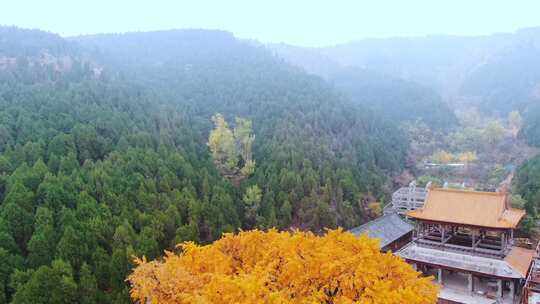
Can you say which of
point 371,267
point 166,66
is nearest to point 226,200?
point 371,267

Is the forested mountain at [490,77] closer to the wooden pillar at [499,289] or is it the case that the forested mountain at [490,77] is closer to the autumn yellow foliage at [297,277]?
the wooden pillar at [499,289]

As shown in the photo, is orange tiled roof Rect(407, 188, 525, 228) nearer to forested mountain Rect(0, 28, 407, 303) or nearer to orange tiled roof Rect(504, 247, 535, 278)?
orange tiled roof Rect(504, 247, 535, 278)

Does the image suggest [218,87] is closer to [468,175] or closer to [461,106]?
[468,175]

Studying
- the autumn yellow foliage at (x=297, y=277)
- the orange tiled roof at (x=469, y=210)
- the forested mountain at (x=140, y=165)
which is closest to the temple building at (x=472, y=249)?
the orange tiled roof at (x=469, y=210)

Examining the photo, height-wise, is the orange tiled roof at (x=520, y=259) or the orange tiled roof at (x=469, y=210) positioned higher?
the orange tiled roof at (x=469, y=210)

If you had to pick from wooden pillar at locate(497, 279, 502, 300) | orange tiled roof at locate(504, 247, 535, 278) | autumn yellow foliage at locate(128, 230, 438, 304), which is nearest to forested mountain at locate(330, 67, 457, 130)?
orange tiled roof at locate(504, 247, 535, 278)
